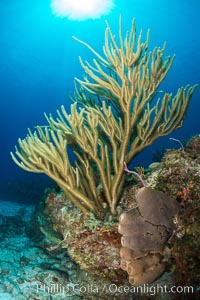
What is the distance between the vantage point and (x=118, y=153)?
4203mm

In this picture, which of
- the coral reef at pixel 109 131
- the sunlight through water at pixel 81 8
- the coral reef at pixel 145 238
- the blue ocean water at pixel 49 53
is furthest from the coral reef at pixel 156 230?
the sunlight through water at pixel 81 8

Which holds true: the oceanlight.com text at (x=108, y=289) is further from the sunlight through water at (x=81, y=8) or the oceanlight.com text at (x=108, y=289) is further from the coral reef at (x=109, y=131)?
the sunlight through water at (x=81, y=8)

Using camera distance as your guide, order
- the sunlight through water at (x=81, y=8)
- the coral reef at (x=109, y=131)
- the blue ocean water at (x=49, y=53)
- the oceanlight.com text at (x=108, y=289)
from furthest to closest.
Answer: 1. the blue ocean water at (x=49, y=53)
2. the sunlight through water at (x=81, y=8)
3. the coral reef at (x=109, y=131)
4. the oceanlight.com text at (x=108, y=289)

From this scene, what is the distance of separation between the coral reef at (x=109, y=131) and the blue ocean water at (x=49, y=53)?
469 inches

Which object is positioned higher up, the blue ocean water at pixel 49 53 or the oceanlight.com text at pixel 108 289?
the blue ocean water at pixel 49 53

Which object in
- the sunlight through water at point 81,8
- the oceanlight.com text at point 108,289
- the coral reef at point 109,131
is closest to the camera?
the oceanlight.com text at point 108,289

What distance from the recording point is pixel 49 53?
6062 cm

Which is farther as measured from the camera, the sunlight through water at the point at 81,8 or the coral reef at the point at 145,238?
the sunlight through water at the point at 81,8

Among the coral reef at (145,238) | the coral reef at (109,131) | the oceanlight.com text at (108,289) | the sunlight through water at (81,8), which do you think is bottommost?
the oceanlight.com text at (108,289)

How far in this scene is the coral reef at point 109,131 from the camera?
12.7 ft

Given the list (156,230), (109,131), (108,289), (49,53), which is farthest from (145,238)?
(49,53)

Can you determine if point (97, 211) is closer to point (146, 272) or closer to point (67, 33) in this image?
point (146, 272)

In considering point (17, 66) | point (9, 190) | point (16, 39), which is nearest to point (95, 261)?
point (9, 190)

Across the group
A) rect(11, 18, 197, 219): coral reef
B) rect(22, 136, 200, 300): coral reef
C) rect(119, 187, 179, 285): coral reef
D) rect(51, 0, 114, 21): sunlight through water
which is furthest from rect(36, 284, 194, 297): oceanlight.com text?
rect(51, 0, 114, 21): sunlight through water
